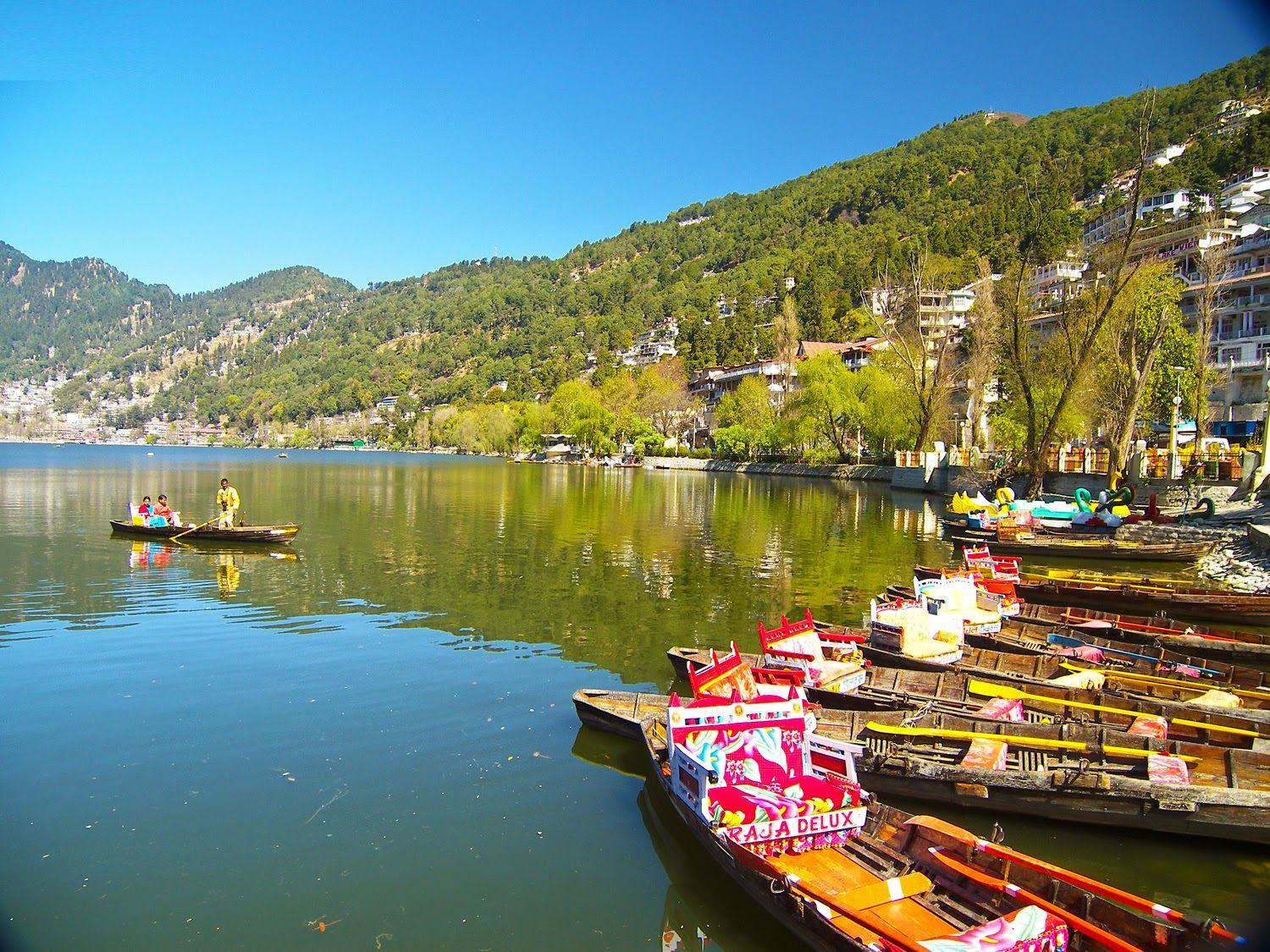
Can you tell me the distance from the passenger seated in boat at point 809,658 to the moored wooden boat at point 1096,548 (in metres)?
22.2

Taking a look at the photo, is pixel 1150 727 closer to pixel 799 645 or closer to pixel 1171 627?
pixel 799 645

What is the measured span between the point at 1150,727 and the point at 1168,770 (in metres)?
1.44

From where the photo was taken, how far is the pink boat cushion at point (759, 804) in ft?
30.3

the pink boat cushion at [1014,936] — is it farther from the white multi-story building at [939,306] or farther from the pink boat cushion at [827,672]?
the white multi-story building at [939,306]

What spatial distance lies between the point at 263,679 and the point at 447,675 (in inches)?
141

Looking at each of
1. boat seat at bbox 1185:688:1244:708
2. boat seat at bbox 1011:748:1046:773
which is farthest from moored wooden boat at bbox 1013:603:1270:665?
boat seat at bbox 1011:748:1046:773

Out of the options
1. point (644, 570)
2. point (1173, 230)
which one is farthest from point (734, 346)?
point (644, 570)

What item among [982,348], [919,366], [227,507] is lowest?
[227,507]

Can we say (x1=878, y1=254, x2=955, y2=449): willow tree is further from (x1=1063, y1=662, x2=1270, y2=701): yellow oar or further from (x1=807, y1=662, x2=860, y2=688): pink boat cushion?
(x1=807, y1=662, x2=860, y2=688): pink boat cushion

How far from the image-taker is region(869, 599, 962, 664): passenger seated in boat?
1566 cm

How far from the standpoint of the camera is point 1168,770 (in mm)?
10406

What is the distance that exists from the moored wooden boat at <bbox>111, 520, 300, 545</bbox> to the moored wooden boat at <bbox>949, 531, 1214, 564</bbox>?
28.6 metres

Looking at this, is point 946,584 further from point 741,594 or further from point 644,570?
point 644,570

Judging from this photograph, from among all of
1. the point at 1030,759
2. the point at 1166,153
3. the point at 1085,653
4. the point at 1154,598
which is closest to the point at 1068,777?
the point at 1030,759
